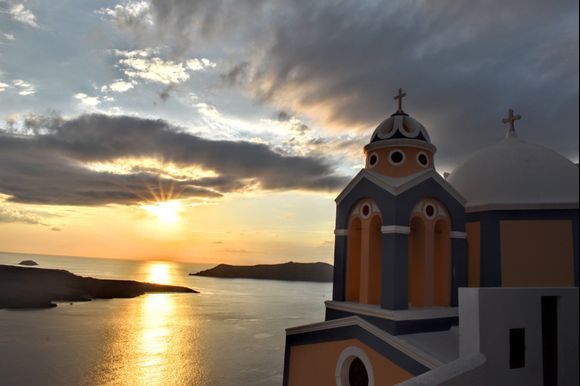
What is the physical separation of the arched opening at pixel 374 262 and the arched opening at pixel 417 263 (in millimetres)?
1024

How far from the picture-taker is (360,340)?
11328 mm

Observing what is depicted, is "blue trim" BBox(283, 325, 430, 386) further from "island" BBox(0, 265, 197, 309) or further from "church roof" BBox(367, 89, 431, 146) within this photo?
"island" BBox(0, 265, 197, 309)

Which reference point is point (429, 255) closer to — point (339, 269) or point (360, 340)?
point (339, 269)

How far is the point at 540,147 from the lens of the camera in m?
13.9

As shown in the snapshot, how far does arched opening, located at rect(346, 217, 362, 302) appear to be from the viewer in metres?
13.6

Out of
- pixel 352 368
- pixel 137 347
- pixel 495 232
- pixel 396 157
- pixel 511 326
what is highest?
pixel 396 157

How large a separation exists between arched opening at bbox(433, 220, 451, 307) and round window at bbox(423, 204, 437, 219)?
0.50 metres

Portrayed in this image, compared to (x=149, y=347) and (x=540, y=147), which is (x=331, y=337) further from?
(x=149, y=347)

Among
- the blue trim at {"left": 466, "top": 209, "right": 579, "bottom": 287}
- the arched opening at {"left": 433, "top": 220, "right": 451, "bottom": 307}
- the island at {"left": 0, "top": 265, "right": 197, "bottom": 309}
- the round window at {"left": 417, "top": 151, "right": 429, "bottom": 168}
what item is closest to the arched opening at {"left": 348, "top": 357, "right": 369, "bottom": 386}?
the arched opening at {"left": 433, "top": 220, "right": 451, "bottom": 307}

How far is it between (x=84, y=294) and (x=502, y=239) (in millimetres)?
101168

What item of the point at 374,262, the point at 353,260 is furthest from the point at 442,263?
the point at 353,260

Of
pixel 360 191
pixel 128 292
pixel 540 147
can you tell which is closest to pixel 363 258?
pixel 360 191

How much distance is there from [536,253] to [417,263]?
3548mm

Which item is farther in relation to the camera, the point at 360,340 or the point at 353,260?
the point at 353,260
